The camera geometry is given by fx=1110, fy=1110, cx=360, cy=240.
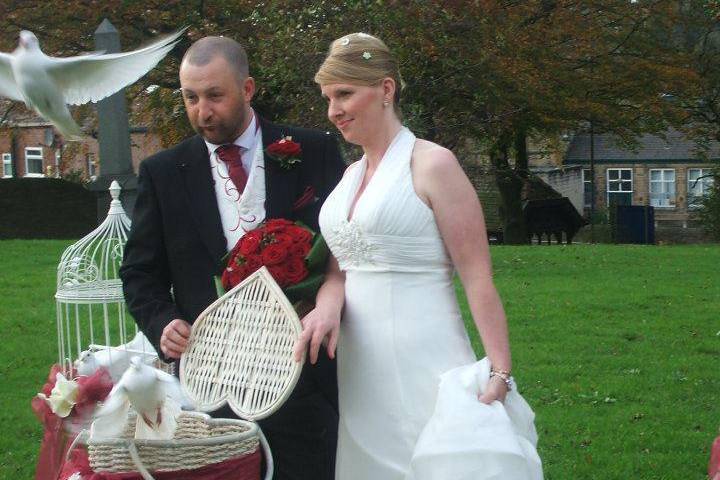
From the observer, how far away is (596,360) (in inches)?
343

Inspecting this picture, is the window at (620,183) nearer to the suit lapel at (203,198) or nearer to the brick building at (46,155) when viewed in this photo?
the brick building at (46,155)

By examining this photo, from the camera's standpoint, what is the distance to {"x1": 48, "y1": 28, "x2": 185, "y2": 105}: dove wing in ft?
17.8

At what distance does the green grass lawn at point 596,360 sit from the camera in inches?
A: 251

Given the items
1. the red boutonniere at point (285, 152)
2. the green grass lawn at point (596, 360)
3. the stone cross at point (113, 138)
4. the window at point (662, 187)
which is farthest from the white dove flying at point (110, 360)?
the window at point (662, 187)

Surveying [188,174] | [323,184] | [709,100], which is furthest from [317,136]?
[709,100]

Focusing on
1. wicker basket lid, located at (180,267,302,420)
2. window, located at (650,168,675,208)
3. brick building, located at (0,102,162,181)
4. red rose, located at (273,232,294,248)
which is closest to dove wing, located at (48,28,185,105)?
red rose, located at (273,232,294,248)

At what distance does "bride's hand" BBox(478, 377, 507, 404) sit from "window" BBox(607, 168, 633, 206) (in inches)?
1836

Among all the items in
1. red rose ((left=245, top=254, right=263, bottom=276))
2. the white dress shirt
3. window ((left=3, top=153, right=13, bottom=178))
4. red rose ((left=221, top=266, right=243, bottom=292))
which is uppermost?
window ((left=3, top=153, right=13, bottom=178))

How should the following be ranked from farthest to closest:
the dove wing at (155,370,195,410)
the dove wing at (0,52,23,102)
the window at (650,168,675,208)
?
1. the window at (650,168,675,208)
2. the dove wing at (0,52,23,102)
3. the dove wing at (155,370,195,410)

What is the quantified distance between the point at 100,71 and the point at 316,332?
9.99 ft

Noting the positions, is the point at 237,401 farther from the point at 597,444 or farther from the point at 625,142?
the point at 625,142

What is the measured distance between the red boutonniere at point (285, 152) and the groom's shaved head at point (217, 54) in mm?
282

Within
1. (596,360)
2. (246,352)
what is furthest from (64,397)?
(596,360)

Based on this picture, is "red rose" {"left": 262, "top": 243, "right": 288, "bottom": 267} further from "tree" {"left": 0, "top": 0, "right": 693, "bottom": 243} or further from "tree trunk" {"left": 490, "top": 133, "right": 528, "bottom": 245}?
"tree trunk" {"left": 490, "top": 133, "right": 528, "bottom": 245}
